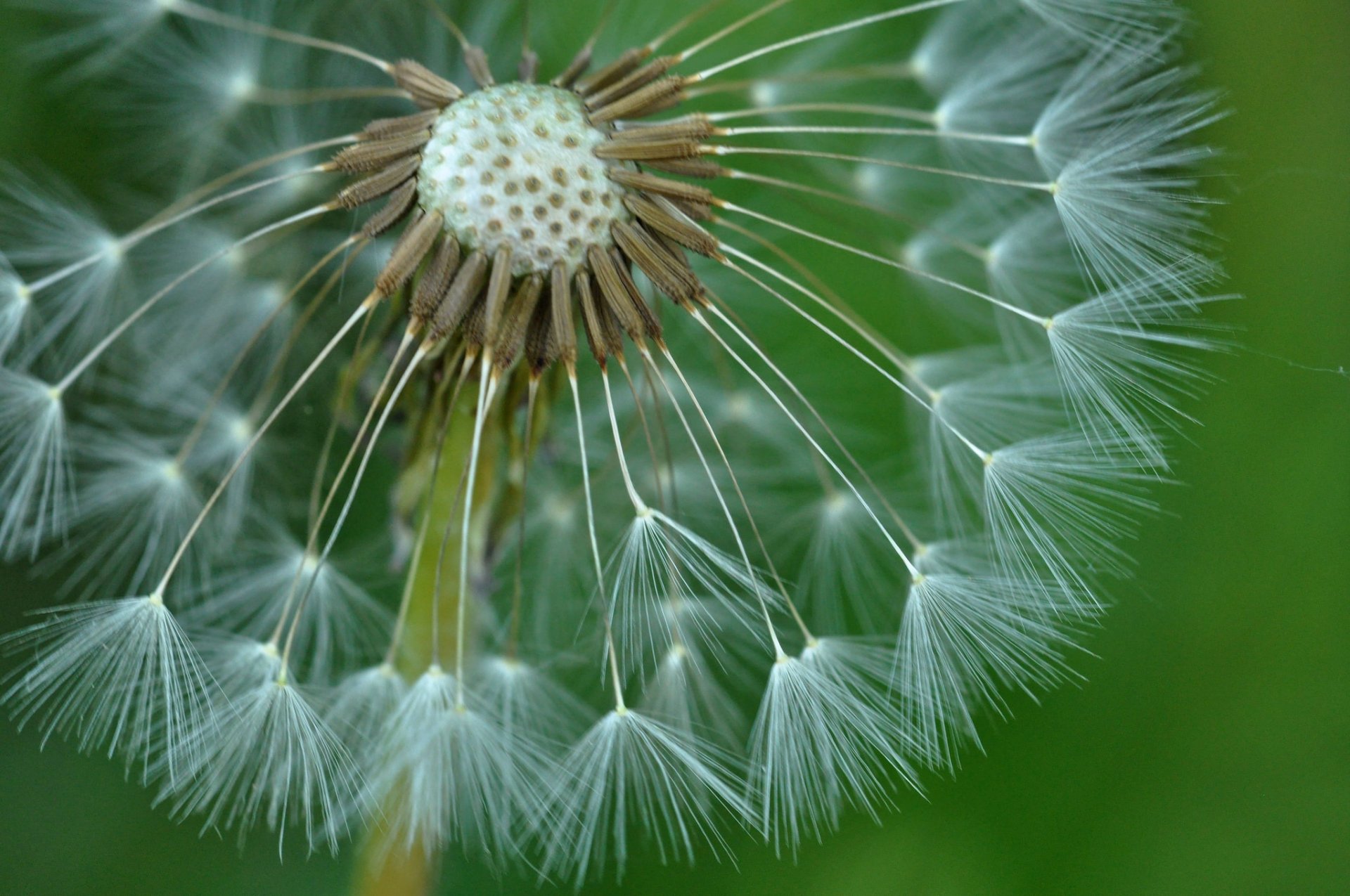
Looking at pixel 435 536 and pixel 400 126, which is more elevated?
pixel 400 126

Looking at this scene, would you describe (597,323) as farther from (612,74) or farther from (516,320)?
(612,74)

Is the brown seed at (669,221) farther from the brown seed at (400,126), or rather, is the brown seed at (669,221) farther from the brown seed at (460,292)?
the brown seed at (400,126)

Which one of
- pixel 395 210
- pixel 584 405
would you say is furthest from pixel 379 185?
pixel 584 405

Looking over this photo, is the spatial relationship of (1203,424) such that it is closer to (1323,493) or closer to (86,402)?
(1323,493)

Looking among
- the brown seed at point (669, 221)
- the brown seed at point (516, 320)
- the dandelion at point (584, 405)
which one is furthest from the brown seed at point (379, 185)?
the brown seed at point (669, 221)

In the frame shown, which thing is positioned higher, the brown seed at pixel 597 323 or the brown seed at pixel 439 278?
the brown seed at pixel 439 278

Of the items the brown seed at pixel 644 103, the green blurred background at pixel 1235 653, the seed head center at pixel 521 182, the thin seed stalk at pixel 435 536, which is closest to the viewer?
the seed head center at pixel 521 182
